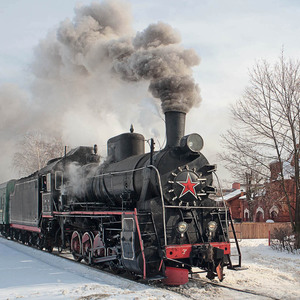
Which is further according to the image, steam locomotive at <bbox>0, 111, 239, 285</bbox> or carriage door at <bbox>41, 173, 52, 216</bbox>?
carriage door at <bbox>41, 173, 52, 216</bbox>

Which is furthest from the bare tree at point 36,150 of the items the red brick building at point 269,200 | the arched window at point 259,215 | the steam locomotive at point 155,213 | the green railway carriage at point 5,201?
the steam locomotive at point 155,213

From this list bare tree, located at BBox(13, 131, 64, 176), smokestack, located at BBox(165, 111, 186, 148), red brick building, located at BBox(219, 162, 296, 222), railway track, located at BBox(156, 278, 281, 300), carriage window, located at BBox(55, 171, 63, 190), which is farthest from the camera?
bare tree, located at BBox(13, 131, 64, 176)

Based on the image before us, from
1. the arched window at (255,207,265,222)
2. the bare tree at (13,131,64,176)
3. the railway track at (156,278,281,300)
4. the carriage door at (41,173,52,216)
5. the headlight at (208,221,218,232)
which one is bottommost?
the arched window at (255,207,265,222)

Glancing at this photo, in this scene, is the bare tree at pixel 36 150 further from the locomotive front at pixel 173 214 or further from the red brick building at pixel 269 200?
the locomotive front at pixel 173 214

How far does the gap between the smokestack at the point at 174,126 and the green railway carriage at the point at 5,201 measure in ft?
42.8

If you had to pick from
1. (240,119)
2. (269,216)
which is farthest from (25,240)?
(269,216)

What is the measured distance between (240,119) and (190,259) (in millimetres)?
9042

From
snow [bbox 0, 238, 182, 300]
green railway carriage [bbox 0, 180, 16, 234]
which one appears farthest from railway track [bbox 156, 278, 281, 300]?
green railway carriage [bbox 0, 180, 16, 234]

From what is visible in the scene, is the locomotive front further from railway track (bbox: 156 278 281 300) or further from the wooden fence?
the wooden fence

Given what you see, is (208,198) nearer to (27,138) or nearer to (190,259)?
(190,259)

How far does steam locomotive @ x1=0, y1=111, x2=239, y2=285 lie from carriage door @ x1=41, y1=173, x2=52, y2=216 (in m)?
1.53

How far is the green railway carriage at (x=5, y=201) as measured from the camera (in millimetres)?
19520

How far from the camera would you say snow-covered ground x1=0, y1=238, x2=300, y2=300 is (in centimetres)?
653

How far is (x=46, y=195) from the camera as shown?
12.8 meters
